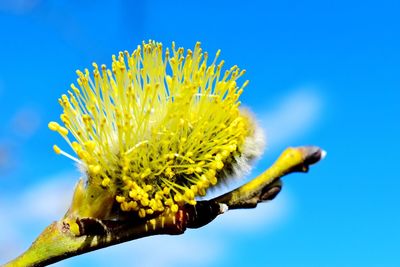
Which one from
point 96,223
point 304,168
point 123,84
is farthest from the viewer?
point 123,84

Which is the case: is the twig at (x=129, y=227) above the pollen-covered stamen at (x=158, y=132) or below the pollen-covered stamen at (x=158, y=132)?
below

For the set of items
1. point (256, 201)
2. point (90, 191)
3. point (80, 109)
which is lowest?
point (256, 201)

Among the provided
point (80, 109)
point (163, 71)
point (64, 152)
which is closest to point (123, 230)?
point (64, 152)

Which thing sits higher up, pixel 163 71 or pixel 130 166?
pixel 163 71

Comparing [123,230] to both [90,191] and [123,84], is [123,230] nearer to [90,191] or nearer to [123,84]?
[90,191]

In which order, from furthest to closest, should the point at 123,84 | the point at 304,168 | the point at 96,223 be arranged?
the point at 123,84, the point at 96,223, the point at 304,168

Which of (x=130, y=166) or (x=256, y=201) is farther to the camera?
(x=130, y=166)

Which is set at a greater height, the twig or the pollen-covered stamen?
the pollen-covered stamen
